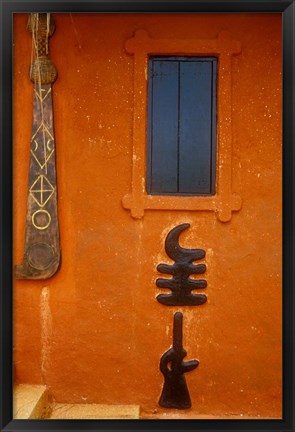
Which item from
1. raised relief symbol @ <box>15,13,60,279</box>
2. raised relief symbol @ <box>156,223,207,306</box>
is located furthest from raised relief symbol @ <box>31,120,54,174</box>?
raised relief symbol @ <box>156,223,207,306</box>

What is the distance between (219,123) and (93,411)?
8.48 ft

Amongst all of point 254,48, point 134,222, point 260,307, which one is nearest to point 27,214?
point 134,222

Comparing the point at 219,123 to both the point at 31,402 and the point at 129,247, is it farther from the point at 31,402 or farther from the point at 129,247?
the point at 31,402

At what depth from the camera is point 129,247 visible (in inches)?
163

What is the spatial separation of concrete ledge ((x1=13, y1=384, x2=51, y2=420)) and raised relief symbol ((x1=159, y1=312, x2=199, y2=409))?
3.12ft

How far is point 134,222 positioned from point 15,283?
1123mm

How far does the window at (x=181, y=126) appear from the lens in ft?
13.6

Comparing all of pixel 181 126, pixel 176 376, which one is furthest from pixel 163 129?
pixel 176 376

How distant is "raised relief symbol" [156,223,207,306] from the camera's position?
4.09 meters

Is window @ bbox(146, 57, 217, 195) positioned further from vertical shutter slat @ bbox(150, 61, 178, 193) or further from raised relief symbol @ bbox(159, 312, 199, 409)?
raised relief symbol @ bbox(159, 312, 199, 409)

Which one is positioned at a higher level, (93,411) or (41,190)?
(41,190)

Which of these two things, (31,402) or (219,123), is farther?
(219,123)

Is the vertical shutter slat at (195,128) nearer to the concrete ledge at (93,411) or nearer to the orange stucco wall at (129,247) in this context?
the orange stucco wall at (129,247)

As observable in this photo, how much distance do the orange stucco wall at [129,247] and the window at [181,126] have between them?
0.19 m
